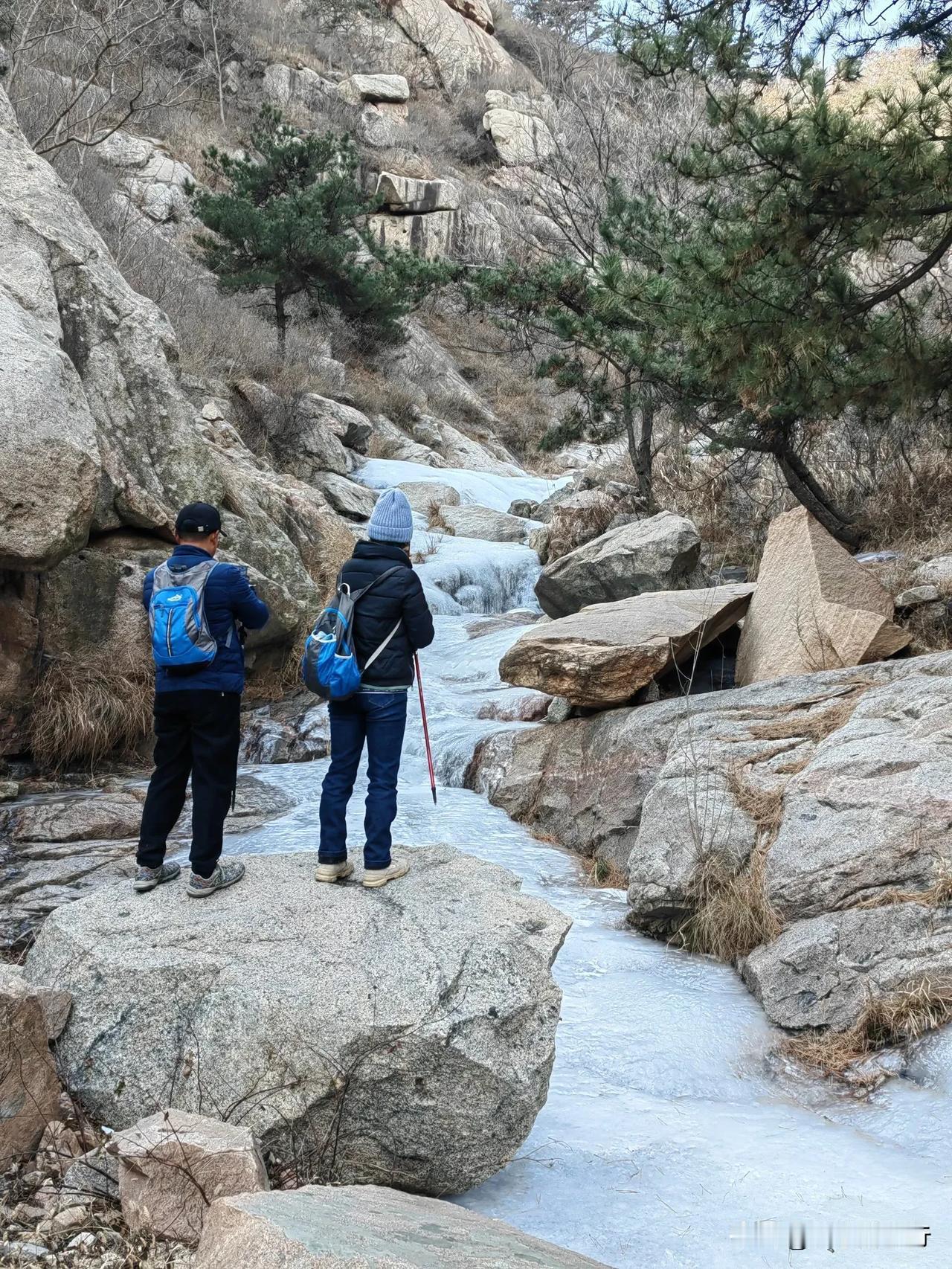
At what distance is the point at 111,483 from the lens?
8430mm

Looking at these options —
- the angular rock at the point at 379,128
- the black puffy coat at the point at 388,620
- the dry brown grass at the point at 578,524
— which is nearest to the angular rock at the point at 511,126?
the angular rock at the point at 379,128

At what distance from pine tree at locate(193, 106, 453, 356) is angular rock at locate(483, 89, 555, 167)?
55.3ft

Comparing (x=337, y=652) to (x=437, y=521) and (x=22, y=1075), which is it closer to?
(x=22, y=1075)

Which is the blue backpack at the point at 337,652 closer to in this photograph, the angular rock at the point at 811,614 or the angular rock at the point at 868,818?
the angular rock at the point at 868,818

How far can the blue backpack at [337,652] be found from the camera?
12.8 ft

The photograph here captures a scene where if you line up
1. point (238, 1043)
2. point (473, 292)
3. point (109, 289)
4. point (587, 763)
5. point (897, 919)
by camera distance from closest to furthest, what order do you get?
point (238, 1043), point (897, 919), point (587, 763), point (109, 289), point (473, 292)

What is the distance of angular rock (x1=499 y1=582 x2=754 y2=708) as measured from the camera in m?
7.07

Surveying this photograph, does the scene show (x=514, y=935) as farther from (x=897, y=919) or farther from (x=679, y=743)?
(x=679, y=743)

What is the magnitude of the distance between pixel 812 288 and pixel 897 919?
3463mm

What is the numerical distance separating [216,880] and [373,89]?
3542 centimetres

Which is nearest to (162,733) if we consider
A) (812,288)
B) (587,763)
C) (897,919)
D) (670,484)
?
(897,919)

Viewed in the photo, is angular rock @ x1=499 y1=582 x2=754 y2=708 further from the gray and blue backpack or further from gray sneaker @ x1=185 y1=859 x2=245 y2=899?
the gray and blue backpack

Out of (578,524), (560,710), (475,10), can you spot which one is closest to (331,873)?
(560,710)

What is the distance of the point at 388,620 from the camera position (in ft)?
13.2
